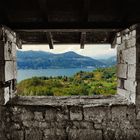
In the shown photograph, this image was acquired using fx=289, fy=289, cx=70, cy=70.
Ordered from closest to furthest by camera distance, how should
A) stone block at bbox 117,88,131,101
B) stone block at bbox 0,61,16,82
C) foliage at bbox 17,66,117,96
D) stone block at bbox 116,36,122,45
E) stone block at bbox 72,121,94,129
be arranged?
1. stone block at bbox 0,61,16,82
2. stone block at bbox 72,121,94,129
3. stone block at bbox 117,88,131,101
4. stone block at bbox 116,36,122,45
5. foliage at bbox 17,66,117,96

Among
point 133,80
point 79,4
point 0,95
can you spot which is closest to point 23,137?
point 0,95

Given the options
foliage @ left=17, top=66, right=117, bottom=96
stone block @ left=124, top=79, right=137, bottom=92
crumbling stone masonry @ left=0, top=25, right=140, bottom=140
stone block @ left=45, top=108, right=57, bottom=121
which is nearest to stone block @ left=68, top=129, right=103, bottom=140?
crumbling stone masonry @ left=0, top=25, right=140, bottom=140

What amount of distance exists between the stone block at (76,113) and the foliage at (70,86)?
124 inches

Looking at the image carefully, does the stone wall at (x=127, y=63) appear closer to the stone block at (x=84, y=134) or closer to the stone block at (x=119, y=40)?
the stone block at (x=119, y=40)

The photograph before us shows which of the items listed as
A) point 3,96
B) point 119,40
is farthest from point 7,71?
point 119,40

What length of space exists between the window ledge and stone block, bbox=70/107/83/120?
0.10 metres

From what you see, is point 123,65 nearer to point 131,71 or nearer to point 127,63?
point 127,63

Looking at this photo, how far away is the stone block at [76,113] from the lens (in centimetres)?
471

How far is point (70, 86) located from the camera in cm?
980

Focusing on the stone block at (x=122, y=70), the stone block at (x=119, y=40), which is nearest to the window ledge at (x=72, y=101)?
the stone block at (x=122, y=70)

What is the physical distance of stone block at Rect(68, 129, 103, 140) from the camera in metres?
4.71

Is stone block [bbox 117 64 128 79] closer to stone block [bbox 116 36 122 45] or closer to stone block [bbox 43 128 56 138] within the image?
stone block [bbox 116 36 122 45]

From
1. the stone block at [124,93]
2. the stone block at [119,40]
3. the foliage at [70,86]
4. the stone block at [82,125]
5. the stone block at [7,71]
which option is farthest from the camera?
the foliage at [70,86]

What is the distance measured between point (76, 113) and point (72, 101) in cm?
40
